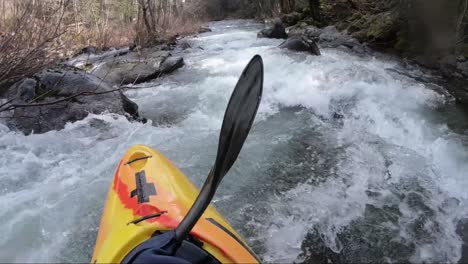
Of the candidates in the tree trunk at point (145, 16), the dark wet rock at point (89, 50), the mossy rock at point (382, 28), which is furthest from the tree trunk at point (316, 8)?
the dark wet rock at point (89, 50)

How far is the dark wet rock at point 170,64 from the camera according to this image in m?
6.79

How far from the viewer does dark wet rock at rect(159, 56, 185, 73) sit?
22.3 feet

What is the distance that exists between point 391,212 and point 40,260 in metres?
2.25

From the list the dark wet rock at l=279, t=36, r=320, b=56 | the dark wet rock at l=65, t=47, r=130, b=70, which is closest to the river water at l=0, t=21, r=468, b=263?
the dark wet rock at l=279, t=36, r=320, b=56

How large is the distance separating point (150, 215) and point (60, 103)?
280cm

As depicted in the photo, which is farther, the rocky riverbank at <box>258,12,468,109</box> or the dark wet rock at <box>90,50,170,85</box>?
the dark wet rock at <box>90,50,170,85</box>

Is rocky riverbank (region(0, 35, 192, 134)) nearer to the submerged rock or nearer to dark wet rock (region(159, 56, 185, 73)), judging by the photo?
the submerged rock

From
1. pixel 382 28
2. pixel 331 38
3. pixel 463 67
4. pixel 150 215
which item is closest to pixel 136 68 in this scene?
pixel 331 38

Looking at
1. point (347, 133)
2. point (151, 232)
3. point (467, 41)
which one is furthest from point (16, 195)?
point (467, 41)

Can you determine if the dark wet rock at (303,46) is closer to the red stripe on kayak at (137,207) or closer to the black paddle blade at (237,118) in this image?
the red stripe on kayak at (137,207)

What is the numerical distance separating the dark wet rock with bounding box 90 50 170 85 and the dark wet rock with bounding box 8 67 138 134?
1452 mm

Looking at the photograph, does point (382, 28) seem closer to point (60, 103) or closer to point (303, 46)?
point (303, 46)

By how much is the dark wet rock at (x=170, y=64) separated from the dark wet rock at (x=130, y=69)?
0.07 m

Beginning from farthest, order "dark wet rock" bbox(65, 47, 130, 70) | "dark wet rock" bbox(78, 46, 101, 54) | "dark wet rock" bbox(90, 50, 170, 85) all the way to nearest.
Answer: "dark wet rock" bbox(78, 46, 101, 54) → "dark wet rock" bbox(65, 47, 130, 70) → "dark wet rock" bbox(90, 50, 170, 85)
